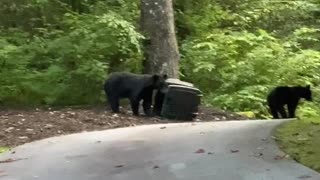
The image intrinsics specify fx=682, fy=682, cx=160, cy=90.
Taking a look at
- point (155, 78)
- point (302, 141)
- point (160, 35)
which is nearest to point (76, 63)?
point (160, 35)

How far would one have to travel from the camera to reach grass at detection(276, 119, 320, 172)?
7.84 meters

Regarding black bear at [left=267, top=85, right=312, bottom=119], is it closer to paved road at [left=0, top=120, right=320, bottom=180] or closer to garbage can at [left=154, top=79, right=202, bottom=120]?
garbage can at [left=154, top=79, right=202, bottom=120]

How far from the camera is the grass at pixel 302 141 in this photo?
7.84m

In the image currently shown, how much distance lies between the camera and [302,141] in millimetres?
9023

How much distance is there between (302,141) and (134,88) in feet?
22.5

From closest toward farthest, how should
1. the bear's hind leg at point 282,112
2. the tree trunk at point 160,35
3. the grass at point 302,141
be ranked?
the grass at point 302,141
the bear's hind leg at point 282,112
the tree trunk at point 160,35

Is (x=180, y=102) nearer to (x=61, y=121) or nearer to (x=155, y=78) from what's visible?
(x=155, y=78)

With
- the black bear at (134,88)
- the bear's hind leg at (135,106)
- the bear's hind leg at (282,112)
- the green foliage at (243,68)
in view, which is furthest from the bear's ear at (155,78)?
the green foliage at (243,68)

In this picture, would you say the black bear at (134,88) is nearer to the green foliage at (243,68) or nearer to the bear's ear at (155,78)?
the bear's ear at (155,78)

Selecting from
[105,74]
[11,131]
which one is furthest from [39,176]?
[105,74]

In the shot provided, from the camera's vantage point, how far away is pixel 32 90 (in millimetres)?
17688

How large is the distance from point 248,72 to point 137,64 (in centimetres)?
366

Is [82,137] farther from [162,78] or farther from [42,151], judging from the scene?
[162,78]

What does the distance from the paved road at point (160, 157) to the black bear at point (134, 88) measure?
3.15m
